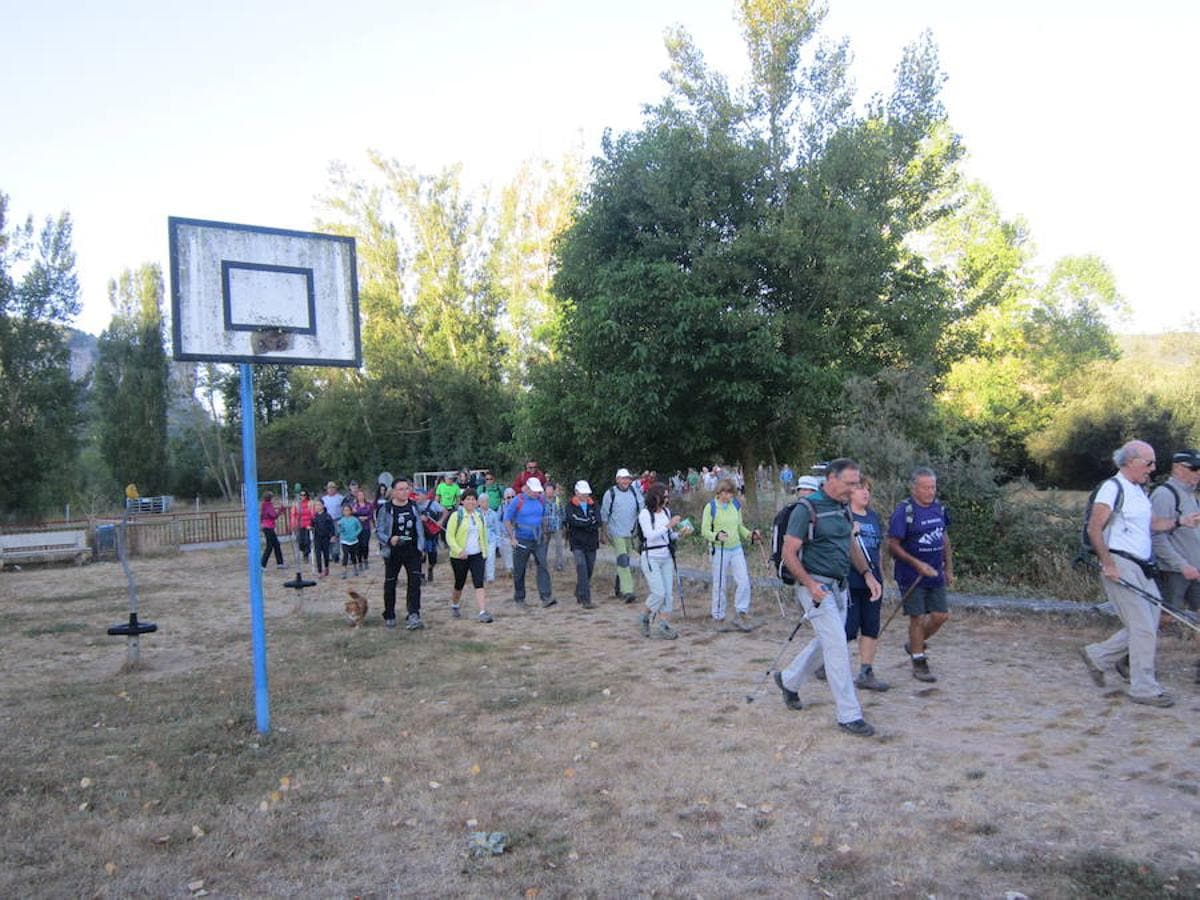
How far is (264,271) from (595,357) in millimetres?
10435

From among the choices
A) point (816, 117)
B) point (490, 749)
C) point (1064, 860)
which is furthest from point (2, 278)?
point (1064, 860)

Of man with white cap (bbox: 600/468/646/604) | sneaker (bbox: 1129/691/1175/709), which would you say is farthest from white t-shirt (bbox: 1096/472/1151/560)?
man with white cap (bbox: 600/468/646/604)

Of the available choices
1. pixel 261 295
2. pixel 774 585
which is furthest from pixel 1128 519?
pixel 261 295

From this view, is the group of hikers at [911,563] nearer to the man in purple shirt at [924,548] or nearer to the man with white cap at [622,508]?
the man in purple shirt at [924,548]

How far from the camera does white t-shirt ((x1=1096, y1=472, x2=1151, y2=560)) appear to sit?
6.09m

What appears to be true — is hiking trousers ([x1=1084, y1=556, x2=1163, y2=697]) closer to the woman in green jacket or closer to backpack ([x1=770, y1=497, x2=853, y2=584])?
backpack ([x1=770, y1=497, x2=853, y2=584])

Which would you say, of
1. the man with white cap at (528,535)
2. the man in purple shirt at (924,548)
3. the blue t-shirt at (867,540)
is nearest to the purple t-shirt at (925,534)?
the man in purple shirt at (924,548)

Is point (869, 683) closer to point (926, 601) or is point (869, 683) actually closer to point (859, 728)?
point (926, 601)

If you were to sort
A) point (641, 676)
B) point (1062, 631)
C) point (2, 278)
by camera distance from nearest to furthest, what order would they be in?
point (641, 676) < point (1062, 631) < point (2, 278)

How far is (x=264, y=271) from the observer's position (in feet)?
20.8

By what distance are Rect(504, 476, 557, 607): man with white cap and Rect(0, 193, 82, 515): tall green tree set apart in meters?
30.5

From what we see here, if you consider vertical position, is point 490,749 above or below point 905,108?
below

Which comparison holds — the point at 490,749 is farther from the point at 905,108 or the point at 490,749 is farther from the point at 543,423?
the point at 905,108

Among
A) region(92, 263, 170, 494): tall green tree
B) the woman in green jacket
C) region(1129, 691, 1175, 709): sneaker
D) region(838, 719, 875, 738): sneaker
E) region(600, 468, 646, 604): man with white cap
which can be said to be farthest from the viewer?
region(92, 263, 170, 494): tall green tree
